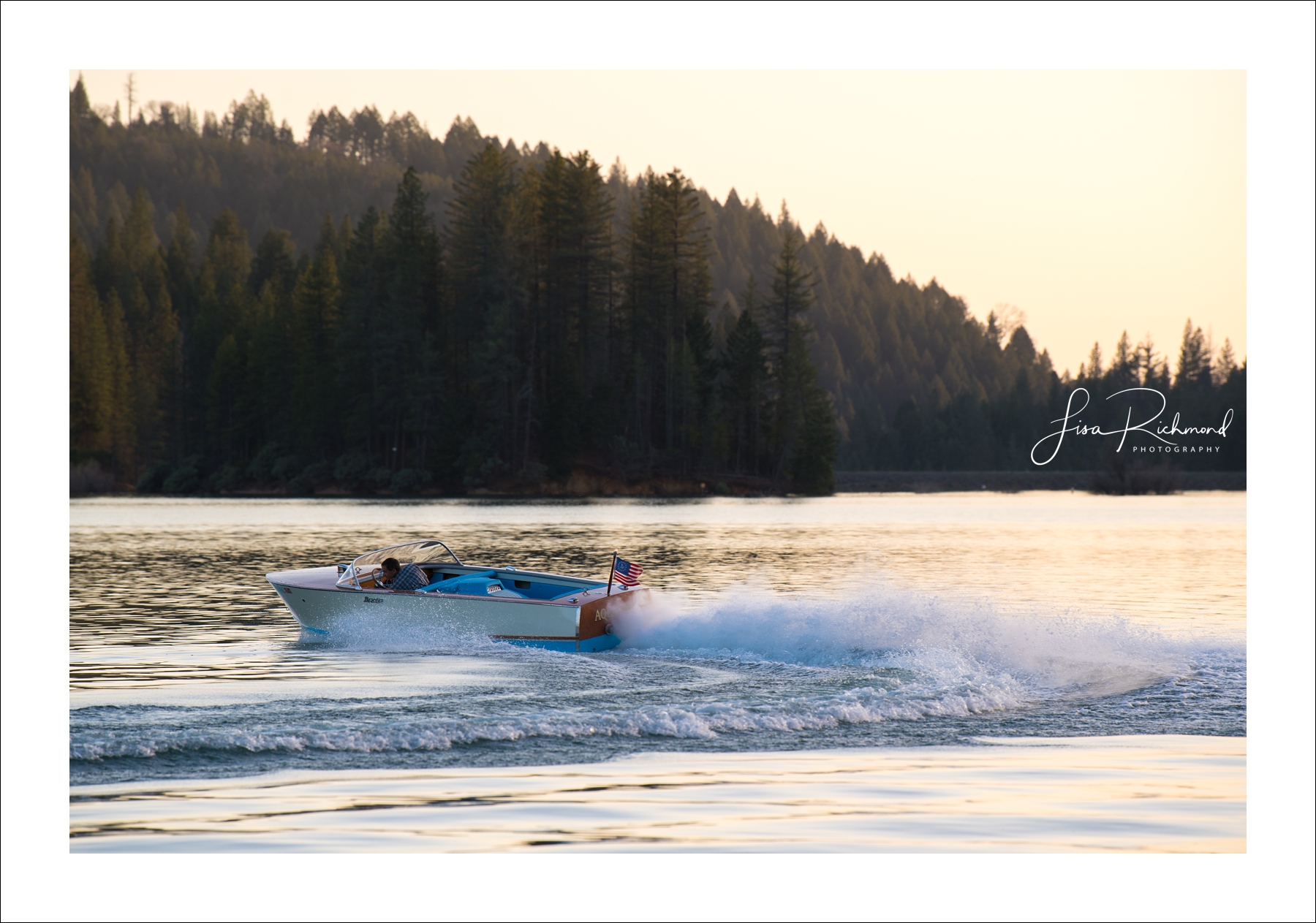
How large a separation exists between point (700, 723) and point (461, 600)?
5208 millimetres

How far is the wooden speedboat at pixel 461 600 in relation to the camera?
13.4 metres

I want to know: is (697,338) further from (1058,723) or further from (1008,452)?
(1058,723)

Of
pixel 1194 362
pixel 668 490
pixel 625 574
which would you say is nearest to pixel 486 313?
pixel 668 490

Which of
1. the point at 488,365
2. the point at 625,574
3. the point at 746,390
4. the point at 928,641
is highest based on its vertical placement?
the point at 488,365

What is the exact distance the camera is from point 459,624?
14.0 meters

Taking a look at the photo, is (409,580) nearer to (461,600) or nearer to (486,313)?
(461,600)

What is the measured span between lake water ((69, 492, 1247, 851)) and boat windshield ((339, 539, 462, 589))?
0.94 meters

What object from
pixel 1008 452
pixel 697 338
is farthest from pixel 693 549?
pixel 1008 452

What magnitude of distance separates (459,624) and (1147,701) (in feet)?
25.6

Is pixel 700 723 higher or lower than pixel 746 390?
lower

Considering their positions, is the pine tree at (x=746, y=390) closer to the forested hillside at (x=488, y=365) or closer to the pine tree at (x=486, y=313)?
the forested hillside at (x=488, y=365)

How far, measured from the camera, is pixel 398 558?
1509 centimetres

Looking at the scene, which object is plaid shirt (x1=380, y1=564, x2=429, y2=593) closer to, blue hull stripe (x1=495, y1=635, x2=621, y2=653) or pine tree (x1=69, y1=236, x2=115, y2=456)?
blue hull stripe (x1=495, y1=635, x2=621, y2=653)
